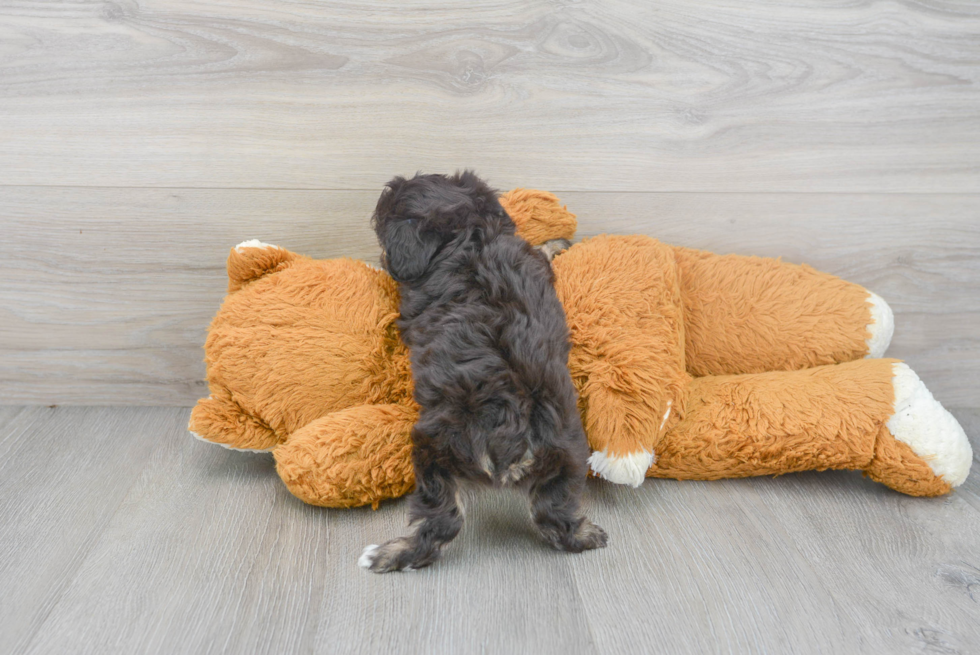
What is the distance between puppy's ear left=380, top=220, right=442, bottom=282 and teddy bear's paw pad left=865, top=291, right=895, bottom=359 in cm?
101

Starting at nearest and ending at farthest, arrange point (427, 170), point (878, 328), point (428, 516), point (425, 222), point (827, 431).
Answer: point (428, 516), point (425, 222), point (827, 431), point (878, 328), point (427, 170)

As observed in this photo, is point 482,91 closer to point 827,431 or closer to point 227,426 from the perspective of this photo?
point 227,426

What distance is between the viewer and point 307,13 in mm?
1524

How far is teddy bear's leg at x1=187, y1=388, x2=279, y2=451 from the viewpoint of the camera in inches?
54.3

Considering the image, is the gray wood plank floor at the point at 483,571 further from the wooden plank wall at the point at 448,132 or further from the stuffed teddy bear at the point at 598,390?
the wooden plank wall at the point at 448,132

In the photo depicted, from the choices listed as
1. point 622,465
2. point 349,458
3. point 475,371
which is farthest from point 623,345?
point 349,458

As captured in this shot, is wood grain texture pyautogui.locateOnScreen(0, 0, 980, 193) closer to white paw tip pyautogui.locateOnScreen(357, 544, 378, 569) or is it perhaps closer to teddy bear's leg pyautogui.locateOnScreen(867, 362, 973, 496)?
teddy bear's leg pyautogui.locateOnScreen(867, 362, 973, 496)

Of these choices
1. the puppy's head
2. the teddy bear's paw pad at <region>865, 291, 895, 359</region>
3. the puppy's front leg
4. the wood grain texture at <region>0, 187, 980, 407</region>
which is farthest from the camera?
the wood grain texture at <region>0, 187, 980, 407</region>

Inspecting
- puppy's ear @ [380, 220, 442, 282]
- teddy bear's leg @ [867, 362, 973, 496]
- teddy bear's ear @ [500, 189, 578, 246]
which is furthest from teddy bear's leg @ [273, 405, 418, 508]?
teddy bear's leg @ [867, 362, 973, 496]

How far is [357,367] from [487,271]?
0.36m

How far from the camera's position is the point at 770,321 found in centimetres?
153

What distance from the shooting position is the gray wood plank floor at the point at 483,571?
1.02 meters

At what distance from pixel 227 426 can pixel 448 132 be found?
0.83 metres

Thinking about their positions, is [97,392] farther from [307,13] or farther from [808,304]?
[808,304]
